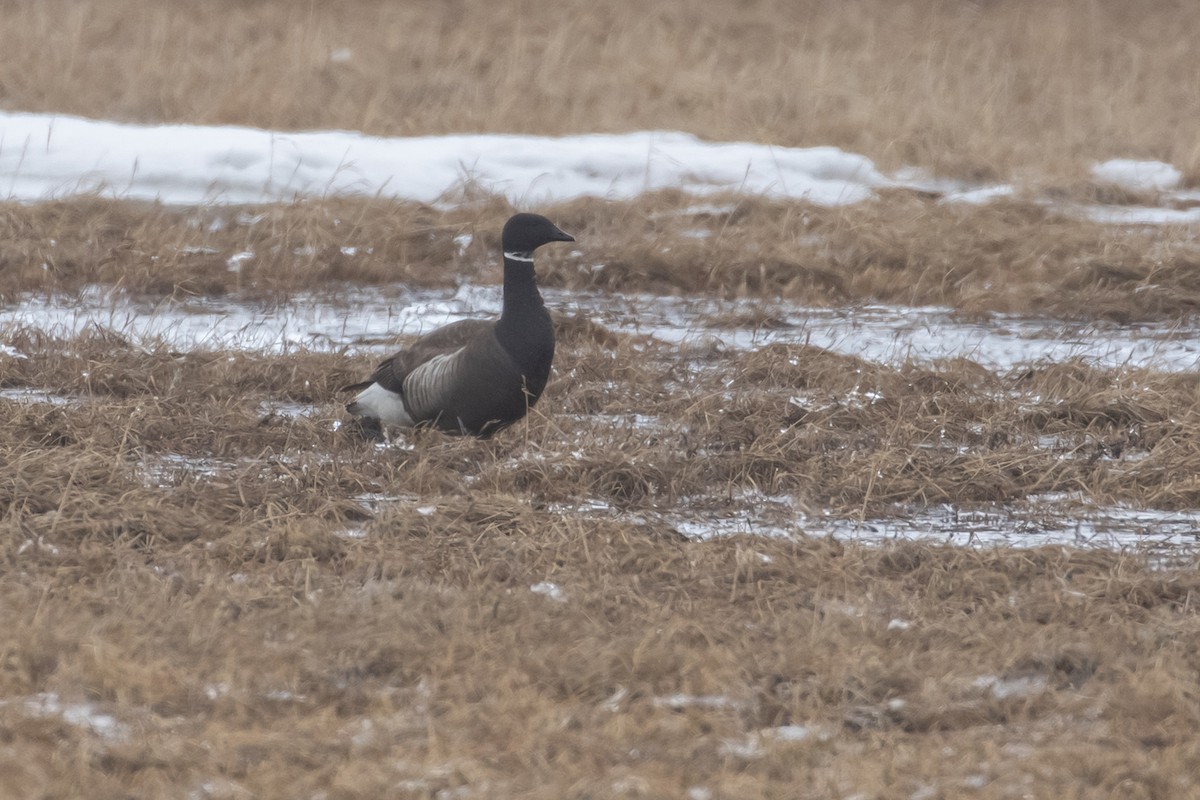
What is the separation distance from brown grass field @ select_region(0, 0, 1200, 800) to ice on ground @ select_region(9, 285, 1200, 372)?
7.9 inches

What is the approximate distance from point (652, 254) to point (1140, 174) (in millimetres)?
4457

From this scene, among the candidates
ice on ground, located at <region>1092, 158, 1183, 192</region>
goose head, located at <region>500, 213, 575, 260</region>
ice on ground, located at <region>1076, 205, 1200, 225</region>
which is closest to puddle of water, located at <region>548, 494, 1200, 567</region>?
goose head, located at <region>500, 213, 575, 260</region>

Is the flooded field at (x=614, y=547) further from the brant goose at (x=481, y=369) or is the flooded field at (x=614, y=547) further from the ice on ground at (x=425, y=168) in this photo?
the ice on ground at (x=425, y=168)

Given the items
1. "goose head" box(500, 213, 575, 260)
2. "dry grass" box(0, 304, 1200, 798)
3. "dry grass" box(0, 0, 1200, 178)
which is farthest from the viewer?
"dry grass" box(0, 0, 1200, 178)

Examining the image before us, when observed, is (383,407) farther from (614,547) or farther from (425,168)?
(425,168)

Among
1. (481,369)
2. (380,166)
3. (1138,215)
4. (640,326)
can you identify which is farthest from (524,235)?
(1138,215)

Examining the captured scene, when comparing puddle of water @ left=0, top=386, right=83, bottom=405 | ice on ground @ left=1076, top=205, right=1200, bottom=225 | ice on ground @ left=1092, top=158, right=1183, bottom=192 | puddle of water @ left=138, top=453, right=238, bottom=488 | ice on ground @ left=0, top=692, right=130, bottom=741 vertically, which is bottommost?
puddle of water @ left=0, top=386, right=83, bottom=405

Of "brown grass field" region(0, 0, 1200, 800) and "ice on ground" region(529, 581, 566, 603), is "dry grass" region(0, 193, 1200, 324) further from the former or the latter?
"ice on ground" region(529, 581, 566, 603)

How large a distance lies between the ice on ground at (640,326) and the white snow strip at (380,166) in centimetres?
146

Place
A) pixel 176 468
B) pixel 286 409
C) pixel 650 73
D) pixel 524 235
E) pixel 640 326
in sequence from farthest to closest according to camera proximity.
Result: 1. pixel 650 73
2. pixel 640 326
3. pixel 286 409
4. pixel 524 235
5. pixel 176 468

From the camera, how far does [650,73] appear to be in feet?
45.9

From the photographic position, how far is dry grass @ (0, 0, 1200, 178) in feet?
40.5

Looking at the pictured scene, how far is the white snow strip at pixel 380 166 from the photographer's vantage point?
10703 mm

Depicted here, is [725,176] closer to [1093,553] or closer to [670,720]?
[1093,553]
